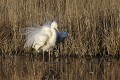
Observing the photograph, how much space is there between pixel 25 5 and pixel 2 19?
61 cm

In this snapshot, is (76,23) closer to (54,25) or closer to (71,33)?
(71,33)

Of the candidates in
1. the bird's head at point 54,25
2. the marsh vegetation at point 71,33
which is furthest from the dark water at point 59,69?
the bird's head at point 54,25

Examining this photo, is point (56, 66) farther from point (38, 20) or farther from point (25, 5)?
point (25, 5)

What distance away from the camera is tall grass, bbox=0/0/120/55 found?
6953mm

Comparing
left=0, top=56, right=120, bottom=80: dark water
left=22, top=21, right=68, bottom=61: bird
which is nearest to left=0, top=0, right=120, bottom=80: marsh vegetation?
left=0, top=56, right=120, bottom=80: dark water

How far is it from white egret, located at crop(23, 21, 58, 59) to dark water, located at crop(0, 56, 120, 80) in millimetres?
275

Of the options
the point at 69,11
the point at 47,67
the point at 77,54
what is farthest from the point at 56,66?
the point at 69,11

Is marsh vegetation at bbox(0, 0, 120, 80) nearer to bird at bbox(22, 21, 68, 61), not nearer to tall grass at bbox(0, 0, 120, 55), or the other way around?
tall grass at bbox(0, 0, 120, 55)

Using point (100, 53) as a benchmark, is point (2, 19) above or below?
above

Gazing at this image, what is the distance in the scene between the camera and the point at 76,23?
7070 mm

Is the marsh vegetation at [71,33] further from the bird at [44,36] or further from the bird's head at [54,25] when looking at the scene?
the bird's head at [54,25]

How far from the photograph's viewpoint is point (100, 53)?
7102 mm

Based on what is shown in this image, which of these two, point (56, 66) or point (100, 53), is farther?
point (100, 53)

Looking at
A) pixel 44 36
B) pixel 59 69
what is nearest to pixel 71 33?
pixel 44 36
